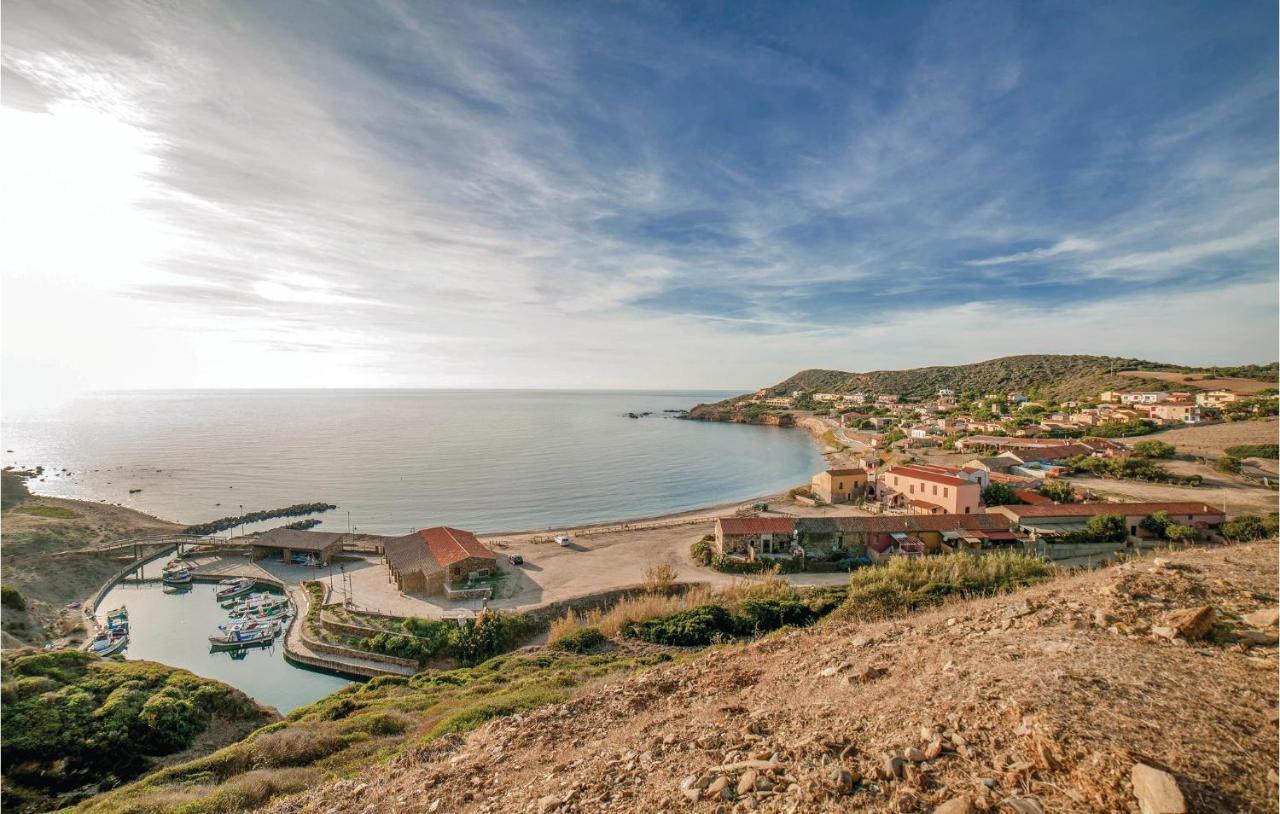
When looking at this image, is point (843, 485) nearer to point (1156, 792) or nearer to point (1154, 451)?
point (1154, 451)

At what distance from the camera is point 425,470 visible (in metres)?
60.2

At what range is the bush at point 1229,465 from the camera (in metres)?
39.2

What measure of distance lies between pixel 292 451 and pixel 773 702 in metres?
86.8

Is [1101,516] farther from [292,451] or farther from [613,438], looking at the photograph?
[292,451]

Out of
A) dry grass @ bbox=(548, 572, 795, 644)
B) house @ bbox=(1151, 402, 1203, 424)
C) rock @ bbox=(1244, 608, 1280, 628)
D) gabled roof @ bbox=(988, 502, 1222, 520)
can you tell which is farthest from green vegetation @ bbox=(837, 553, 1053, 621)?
house @ bbox=(1151, 402, 1203, 424)

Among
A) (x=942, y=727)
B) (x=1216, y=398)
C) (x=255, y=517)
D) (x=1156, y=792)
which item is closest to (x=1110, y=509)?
(x=942, y=727)

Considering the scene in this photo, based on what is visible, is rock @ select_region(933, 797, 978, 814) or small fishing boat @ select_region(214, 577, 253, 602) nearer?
rock @ select_region(933, 797, 978, 814)

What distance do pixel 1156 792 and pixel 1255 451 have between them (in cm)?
6112

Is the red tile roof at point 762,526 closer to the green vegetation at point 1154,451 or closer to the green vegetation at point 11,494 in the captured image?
the green vegetation at point 1154,451

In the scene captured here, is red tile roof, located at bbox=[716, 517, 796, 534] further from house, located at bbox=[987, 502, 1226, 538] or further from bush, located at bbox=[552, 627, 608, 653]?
bush, located at bbox=[552, 627, 608, 653]

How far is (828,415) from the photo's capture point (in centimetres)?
11800

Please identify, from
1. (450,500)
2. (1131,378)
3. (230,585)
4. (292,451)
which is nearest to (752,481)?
(450,500)

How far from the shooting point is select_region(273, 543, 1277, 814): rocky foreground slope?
155 inches

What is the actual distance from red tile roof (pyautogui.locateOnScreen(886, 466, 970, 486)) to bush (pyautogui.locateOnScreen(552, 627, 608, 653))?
26.9 meters
